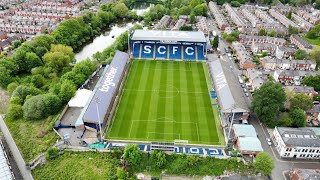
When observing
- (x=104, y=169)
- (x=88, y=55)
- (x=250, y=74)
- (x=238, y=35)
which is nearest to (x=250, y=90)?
(x=250, y=74)

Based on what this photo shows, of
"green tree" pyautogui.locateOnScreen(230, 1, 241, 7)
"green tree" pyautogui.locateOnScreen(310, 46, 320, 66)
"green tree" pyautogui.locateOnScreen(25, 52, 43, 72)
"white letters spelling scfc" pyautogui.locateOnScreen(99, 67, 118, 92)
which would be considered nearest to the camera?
"white letters spelling scfc" pyautogui.locateOnScreen(99, 67, 118, 92)

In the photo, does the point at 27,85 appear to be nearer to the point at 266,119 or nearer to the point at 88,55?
the point at 88,55

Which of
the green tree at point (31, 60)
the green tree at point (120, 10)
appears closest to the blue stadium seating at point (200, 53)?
the green tree at point (31, 60)

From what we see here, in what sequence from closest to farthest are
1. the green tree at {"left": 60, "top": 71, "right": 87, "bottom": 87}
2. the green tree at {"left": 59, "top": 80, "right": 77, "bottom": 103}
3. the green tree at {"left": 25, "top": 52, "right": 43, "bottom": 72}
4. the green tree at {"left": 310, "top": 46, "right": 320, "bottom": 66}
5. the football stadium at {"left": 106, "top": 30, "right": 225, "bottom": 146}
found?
the football stadium at {"left": 106, "top": 30, "right": 225, "bottom": 146} → the green tree at {"left": 59, "top": 80, "right": 77, "bottom": 103} → the green tree at {"left": 60, "top": 71, "right": 87, "bottom": 87} → the green tree at {"left": 25, "top": 52, "right": 43, "bottom": 72} → the green tree at {"left": 310, "top": 46, "right": 320, "bottom": 66}

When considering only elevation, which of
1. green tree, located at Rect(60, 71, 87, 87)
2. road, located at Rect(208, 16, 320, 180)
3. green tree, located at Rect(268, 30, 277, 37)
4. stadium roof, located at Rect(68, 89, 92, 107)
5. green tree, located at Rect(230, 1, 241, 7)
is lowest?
road, located at Rect(208, 16, 320, 180)

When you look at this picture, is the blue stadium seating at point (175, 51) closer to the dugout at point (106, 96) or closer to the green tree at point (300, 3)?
the dugout at point (106, 96)

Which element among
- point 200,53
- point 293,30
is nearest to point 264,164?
point 200,53

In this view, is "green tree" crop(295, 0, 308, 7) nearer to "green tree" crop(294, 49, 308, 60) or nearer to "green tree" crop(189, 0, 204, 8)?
"green tree" crop(189, 0, 204, 8)

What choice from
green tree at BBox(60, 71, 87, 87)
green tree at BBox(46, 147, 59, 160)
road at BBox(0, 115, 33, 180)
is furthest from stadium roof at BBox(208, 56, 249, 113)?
road at BBox(0, 115, 33, 180)
